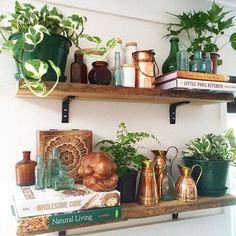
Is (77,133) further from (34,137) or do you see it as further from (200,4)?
(200,4)

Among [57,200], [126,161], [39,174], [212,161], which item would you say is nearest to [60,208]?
[57,200]

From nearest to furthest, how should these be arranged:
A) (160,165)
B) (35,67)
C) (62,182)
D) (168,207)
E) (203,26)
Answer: (35,67) < (62,182) < (168,207) < (160,165) < (203,26)

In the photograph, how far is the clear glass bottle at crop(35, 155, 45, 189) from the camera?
3.05 ft

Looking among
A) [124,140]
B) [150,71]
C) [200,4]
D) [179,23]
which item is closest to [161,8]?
[179,23]

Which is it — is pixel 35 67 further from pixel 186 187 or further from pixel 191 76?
pixel 186 187

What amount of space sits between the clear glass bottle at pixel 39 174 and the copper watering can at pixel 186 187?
0.58 m

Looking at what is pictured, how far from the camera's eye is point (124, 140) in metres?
1.04

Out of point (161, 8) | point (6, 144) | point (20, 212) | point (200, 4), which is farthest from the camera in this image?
point (200, 4)

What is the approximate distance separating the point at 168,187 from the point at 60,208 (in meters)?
0.51

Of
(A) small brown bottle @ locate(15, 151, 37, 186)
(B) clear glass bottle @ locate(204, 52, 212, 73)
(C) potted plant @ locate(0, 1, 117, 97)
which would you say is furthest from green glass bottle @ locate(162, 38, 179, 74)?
(A) small brown bottle @ locate(15, 151, 37, 186)

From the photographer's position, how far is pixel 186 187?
1.13 m

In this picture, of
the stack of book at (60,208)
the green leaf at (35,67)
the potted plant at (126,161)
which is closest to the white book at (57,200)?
the stack of book at (60,208)

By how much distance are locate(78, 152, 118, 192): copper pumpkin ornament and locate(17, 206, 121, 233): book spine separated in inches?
3.1

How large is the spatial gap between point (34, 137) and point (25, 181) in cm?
19
